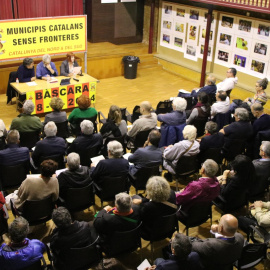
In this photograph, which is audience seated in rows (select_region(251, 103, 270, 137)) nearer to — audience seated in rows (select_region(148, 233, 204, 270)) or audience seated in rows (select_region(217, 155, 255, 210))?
audience seated in rows (select_region(217, 155, 255, 210))

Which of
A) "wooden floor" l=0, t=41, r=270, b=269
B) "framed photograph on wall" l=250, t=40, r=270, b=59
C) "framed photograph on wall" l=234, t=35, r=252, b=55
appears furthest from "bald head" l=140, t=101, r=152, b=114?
"framed photograph on wall" l=234, t=35, r=252, b=55

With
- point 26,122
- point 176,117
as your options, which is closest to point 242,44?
point 176,117

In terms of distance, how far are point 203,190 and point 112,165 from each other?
118 centimetres

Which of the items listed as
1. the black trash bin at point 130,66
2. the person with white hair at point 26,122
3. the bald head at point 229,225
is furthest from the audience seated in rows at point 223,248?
the black trash bin at point 130,66

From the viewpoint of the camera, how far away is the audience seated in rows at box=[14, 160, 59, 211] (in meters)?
4.37

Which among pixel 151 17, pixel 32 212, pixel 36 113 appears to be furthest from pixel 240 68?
pixel 32 212

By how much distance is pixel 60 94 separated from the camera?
8297 mm

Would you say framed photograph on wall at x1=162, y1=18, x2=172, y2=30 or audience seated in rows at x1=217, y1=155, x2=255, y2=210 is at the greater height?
framed photograph on wall at x1=162, y1=18, x2=172, y2=30

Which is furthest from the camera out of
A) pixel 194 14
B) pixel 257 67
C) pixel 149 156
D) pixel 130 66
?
pixel 194 14

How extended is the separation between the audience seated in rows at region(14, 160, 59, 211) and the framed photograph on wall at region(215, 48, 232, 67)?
7435mm

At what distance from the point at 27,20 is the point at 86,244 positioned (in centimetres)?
619

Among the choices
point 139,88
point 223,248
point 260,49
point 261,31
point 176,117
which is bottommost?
point 139,88

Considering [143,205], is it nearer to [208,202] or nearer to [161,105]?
[208,202]

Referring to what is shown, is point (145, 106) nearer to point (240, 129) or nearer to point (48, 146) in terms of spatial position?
point (240, 129)
